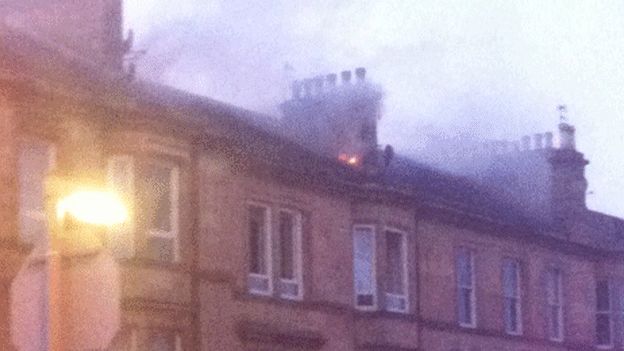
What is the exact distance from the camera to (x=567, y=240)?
42.4m

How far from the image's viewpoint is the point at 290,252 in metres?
30.7

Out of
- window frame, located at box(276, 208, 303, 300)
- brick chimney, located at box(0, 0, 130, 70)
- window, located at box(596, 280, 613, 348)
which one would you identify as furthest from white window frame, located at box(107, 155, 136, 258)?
window, located at box(596, 280, 613, 348)

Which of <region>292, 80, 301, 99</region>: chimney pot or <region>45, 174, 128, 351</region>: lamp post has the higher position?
<region>292, 80, 301, 99</region>: chimney pot

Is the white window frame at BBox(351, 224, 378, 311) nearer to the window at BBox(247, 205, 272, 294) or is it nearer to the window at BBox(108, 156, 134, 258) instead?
the window at BBox(247, 205, 272, 294)

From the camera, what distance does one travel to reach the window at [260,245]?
29375 millimetres

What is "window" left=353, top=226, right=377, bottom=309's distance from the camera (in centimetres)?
3272

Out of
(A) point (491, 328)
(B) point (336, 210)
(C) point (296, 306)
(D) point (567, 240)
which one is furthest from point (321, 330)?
(D) point (567, 240)

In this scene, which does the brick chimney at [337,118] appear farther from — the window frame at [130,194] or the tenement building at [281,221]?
the window frame at [130,194]

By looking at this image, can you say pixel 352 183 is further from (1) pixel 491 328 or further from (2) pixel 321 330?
(1) pixel 491 328

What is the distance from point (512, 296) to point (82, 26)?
55.3 ft

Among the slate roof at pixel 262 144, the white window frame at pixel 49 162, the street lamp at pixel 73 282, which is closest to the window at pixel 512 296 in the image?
the slate roof at pixel 262 144

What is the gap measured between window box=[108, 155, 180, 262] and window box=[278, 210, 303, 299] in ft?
13.6

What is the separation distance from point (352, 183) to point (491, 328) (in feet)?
27.2

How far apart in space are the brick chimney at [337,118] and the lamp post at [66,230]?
25256 millimetres
